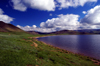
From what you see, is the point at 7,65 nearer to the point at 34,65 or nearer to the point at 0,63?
the point at 0,63

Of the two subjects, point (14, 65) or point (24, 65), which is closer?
point (14, 65)

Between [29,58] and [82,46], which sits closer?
[29,58]

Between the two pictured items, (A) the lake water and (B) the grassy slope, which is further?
(A) the lake water

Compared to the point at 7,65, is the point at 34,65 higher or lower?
lower

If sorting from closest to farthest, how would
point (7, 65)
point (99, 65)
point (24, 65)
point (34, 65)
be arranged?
point (7, 65)
point (24, 65)
point (34, 65)
point (99, 65)

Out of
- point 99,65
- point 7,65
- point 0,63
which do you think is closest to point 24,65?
point 7,65

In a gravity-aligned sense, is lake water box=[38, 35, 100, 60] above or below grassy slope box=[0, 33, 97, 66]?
below

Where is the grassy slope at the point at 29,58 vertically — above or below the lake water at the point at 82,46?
above

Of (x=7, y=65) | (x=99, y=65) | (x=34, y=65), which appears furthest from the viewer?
(x=99, y=65)

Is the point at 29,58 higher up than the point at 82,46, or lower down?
higher up

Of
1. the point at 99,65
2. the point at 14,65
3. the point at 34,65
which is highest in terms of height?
the point at 14,65

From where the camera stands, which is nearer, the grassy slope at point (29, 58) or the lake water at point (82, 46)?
the grassy slope at point (29, 58)

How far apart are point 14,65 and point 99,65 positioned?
22522mm

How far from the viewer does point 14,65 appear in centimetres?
→ 783
